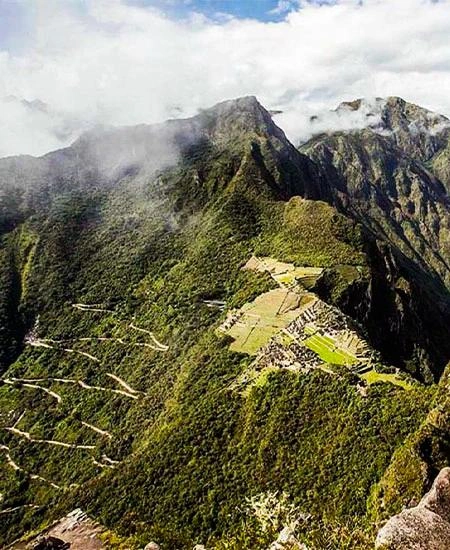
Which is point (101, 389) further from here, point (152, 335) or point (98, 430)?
point (152, 335)

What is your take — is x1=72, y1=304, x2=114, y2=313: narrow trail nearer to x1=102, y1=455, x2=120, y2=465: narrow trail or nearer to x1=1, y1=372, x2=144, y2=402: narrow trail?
x1=1, y1=372, x2=144, y2=402: narrow trail

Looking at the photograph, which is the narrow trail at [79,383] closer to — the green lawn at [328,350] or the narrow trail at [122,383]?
the narrow trail at [122,383]

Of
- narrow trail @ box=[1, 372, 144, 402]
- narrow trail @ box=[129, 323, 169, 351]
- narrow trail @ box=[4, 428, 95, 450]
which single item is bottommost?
narrow trail @ box=[4, 428, 95, 450]

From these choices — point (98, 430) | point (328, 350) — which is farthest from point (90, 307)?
point (328, 350)

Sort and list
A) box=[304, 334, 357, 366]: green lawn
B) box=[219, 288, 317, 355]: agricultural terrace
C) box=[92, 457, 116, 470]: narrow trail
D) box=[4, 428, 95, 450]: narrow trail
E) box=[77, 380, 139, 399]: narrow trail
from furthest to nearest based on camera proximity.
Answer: box=[77, 380, 139, 399]: narrow trail → box=[4, 428, 95, 450]: narrow trail → box=[219, 288, 317, 355]: agricultural terrace → box=[92, 457, 116, 470]: narrow trail → box=[304, 334, 357, 366]: green lawn

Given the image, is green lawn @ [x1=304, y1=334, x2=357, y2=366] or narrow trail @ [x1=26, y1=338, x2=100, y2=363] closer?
green lawn @ [x1=304, y1=334, x2=357, y2=366]

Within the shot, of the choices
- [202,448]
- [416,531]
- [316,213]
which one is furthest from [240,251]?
[416,531]

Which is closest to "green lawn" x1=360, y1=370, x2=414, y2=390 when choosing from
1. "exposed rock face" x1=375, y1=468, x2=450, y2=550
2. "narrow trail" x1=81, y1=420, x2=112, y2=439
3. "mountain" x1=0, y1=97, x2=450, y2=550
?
"mountain" x1=0, y1=97, x2=450, y2=550

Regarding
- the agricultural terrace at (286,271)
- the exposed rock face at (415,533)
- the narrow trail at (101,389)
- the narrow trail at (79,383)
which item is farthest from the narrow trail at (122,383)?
the exposed rock face at (415,533)

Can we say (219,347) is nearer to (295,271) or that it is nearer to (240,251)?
(295,271)
